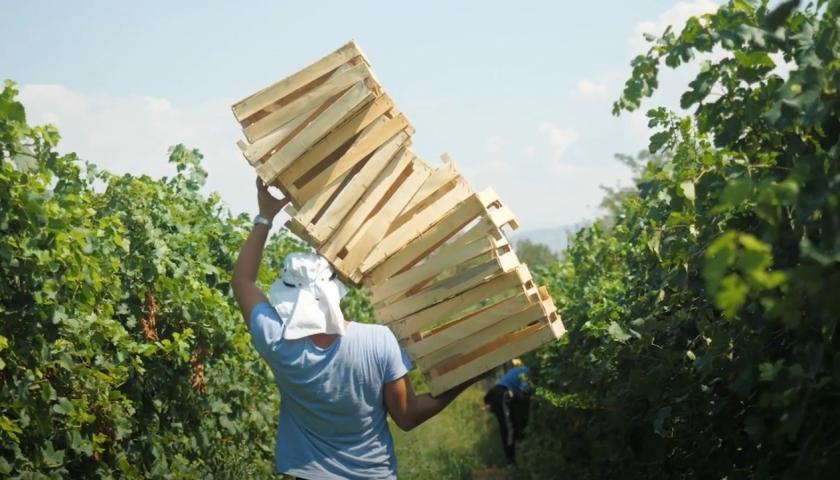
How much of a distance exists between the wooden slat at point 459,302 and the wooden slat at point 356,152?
679 mm

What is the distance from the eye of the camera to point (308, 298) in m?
4.76

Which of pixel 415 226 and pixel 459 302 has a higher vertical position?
pixel 415 226

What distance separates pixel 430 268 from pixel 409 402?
0.59 m

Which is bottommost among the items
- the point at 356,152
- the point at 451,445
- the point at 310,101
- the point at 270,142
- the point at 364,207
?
the point at 364,207

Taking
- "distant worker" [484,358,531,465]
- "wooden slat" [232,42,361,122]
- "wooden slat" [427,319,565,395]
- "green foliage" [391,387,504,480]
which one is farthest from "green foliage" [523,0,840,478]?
"distant worker" [484,358,531,465]

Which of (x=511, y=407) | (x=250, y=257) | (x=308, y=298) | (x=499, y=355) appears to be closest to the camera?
(x=308, y=298)

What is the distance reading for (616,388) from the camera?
6566mm

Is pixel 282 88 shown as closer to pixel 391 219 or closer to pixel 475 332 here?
pixel 391 219

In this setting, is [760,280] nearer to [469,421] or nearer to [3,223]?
[3,223]

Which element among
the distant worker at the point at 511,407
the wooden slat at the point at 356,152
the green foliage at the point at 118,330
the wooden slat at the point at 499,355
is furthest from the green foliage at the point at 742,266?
the distant worker at the point at 511,407

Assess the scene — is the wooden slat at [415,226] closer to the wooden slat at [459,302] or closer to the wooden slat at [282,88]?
the wooden slat at [459,302]

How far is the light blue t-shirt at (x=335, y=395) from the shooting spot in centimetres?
479

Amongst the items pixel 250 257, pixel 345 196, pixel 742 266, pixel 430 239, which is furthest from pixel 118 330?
pixel 742 266

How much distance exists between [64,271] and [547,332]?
2.09 meters
